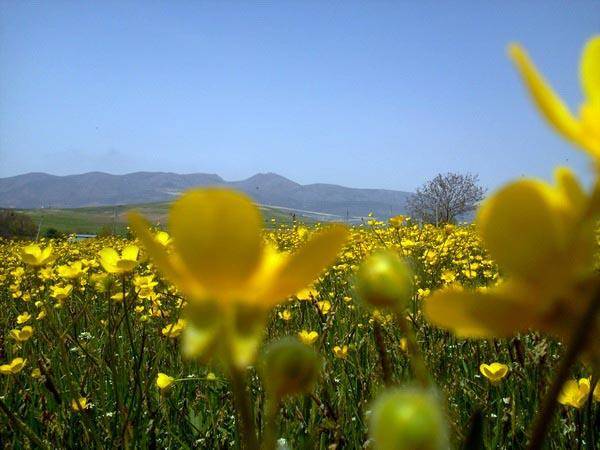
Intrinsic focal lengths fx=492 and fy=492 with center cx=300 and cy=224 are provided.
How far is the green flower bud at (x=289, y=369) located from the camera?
0.32 metres

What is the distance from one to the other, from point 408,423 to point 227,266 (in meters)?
0.13

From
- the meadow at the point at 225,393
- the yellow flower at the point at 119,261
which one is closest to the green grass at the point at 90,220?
the meadow at the point at 225,393

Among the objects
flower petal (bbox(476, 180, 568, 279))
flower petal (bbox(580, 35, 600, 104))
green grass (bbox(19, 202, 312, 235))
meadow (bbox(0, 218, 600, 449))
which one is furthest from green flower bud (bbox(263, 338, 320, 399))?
green grass (bbox(19, 202, 312, 235))

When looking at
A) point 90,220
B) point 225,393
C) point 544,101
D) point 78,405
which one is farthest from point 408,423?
point 90,220

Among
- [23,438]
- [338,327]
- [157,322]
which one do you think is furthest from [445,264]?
[23,438]

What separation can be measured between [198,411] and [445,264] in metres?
3.42

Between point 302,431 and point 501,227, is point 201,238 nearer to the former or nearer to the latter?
point 501,227

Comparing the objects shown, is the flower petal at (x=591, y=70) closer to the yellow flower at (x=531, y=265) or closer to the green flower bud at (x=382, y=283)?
the yellow flower at (x=531, y=265)

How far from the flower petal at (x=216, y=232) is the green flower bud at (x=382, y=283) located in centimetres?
14

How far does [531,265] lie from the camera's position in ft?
0.86

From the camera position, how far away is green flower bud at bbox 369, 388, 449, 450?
27 cm

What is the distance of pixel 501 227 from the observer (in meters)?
0.27

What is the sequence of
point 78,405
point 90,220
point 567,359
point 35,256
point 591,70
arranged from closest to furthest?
point 567,359, point 591,70, point 78,405, point 35,256, point 90,220

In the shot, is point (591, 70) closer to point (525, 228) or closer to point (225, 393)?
point (525, 228)
